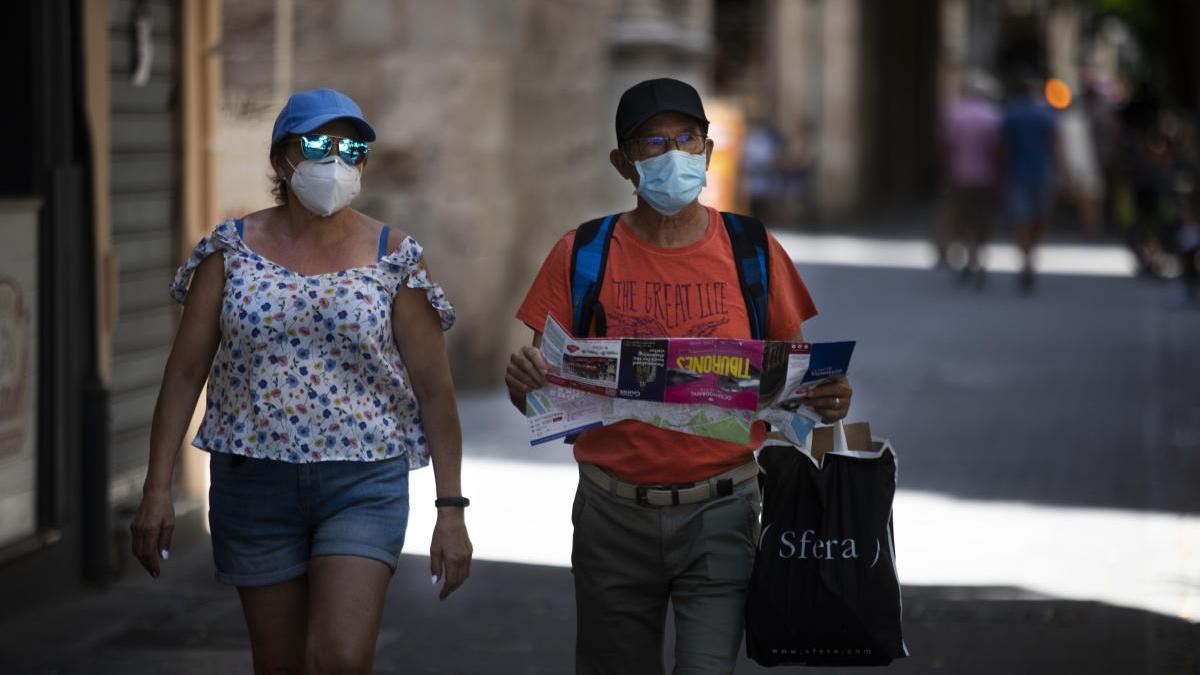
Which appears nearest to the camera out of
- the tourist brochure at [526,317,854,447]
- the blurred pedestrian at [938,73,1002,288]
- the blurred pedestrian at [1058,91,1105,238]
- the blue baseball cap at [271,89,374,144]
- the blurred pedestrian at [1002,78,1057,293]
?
the tourist brochure at [526,317,854,447]

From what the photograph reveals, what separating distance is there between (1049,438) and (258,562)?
7.42 meters

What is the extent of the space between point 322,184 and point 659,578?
1.10 m

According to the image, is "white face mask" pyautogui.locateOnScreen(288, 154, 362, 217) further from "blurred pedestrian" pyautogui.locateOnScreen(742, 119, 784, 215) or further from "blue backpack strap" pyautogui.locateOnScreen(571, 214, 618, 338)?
"blurred pedestrian" pyautogui.locateOnScreen(742, 119, 784, 215)

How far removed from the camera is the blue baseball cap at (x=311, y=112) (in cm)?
436

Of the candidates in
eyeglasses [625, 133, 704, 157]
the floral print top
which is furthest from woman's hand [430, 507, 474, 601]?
eyeglasses [625, 133, 704, 157]

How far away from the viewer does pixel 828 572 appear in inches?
170

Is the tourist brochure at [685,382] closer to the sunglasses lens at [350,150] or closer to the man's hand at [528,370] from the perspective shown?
the man's hand at [528,370]

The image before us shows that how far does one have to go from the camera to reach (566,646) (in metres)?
6.72

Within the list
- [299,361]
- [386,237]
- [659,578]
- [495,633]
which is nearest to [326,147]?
[386,237]

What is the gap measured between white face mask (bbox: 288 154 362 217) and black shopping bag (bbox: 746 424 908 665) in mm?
1111

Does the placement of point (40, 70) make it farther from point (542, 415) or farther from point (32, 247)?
point (542, 415)

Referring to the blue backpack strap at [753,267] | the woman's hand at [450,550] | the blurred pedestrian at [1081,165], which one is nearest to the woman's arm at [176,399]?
the woman's hand at [450,550]

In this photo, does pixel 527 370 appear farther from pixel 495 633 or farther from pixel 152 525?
pixel 495 633

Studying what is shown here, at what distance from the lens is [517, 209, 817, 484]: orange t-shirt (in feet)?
14.3
